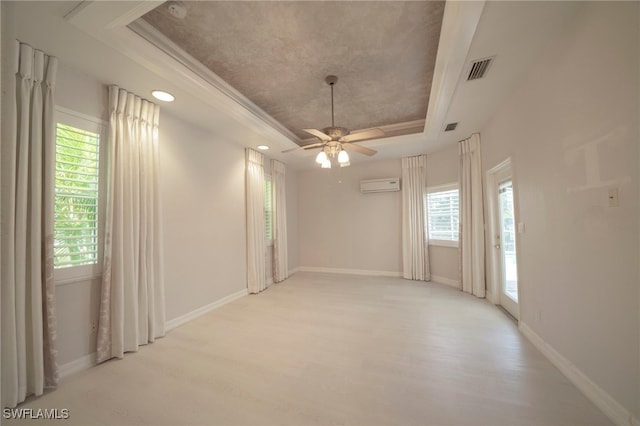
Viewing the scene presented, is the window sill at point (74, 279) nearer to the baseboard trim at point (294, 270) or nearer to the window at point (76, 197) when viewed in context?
the window at point (76, 197)

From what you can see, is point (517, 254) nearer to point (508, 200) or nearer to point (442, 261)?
point (508, 200)

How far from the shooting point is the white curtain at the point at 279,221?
16.1ft

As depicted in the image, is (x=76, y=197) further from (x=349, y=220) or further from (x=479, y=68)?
(x=349, y=220)

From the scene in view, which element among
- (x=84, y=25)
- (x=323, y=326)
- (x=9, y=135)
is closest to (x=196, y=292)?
(x=323, y=326)

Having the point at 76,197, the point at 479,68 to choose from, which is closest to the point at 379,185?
the point at 479,68

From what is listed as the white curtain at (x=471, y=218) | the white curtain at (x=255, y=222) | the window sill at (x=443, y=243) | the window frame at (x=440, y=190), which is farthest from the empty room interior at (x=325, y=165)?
the window sill at (x=443, y=243)

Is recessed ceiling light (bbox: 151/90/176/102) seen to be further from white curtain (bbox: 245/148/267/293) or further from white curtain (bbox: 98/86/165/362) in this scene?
white curtain (bbox: 245/148/267/293)

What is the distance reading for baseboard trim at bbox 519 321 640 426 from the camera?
1.41 meters

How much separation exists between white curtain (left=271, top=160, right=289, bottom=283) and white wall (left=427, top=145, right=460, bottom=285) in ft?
10.2

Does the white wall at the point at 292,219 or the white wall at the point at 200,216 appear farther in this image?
the white wall at the point at 292,219

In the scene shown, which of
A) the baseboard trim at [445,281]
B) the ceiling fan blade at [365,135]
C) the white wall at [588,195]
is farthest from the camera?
the baseboard trim at [445,281]

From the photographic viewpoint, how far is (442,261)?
15.3ft

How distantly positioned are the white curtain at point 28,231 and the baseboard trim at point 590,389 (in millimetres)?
3910

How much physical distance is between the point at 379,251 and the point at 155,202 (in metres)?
4.39
